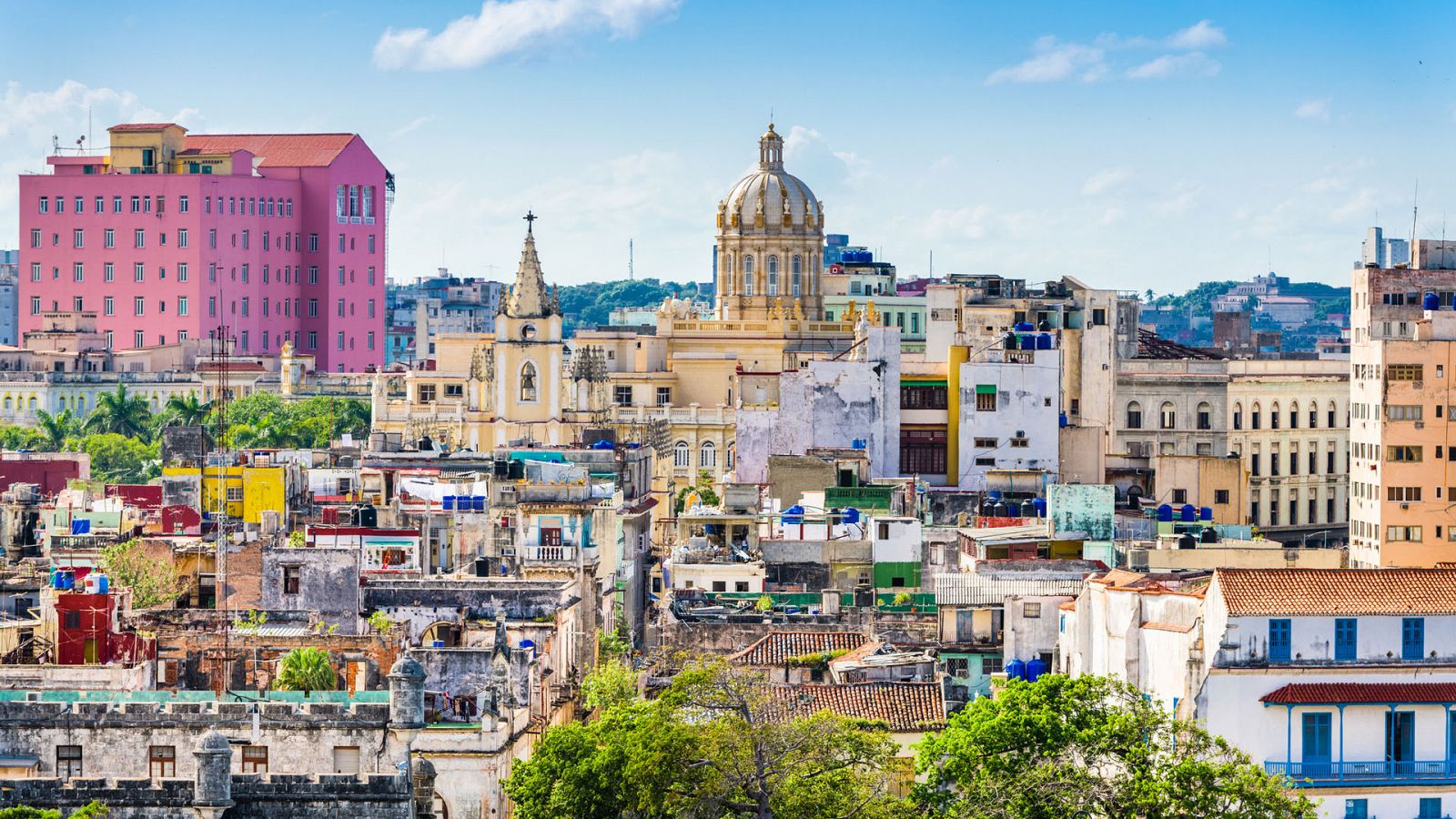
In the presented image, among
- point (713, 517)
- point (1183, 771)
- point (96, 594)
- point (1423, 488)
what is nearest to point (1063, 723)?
point (1183, 771)

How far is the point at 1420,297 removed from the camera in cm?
10600

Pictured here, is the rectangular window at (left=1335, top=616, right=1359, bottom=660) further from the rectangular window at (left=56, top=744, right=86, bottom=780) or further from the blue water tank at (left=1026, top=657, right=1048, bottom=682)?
the rectangular window at (left=56, top=744, right=86, bottom=780)

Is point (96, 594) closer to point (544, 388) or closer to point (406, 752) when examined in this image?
point (406, 752)

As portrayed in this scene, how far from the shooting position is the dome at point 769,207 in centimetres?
16912

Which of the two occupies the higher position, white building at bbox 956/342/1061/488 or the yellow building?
white building at bbox 956/342/1061/488

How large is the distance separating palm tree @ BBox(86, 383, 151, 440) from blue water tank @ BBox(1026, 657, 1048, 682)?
397 ft

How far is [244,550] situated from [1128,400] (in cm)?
6820

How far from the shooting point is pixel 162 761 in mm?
55750

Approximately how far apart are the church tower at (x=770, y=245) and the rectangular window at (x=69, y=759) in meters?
114

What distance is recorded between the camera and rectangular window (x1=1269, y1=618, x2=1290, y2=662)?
5238 cm

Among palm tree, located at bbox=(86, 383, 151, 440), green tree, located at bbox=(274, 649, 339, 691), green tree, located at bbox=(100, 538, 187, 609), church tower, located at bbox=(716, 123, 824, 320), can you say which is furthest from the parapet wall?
palm tree, located at bbox=(86, 383, 151, 440)

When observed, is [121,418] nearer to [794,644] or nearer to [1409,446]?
[1409,446]

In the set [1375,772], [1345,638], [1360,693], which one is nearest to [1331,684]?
[1360,693]

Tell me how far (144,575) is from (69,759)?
23.3 metres
